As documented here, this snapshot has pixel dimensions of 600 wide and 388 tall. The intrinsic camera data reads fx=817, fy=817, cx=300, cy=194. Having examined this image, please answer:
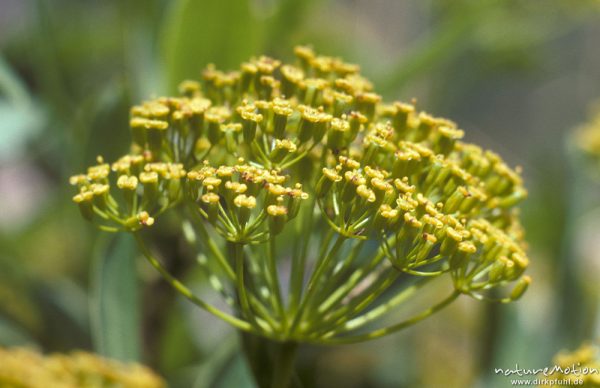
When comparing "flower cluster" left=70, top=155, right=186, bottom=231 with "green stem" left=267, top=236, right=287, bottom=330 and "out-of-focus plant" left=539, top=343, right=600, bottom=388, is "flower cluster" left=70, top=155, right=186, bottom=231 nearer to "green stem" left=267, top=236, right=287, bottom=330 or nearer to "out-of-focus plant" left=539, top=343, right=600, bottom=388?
A: "green stem" left=267, top=236, right=287, bottom=330

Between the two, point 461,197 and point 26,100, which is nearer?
point 461,197

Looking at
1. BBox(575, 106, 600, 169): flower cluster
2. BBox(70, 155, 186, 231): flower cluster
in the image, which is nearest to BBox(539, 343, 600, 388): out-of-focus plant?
BBox(70, 155, 186, 231): flower cluster

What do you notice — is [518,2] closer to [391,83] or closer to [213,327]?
[391,83]

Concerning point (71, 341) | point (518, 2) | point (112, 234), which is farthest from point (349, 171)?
point (518, 2)

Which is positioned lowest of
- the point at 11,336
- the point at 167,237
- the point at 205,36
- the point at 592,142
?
the point at 11,336

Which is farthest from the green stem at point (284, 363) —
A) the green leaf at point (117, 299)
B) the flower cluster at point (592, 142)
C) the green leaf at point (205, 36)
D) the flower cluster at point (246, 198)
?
the flower cluster at point (592, 142)

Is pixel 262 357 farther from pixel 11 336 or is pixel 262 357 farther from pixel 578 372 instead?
pixel 11 336

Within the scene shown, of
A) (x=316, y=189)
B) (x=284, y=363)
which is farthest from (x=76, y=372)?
(x=316, y=189)
